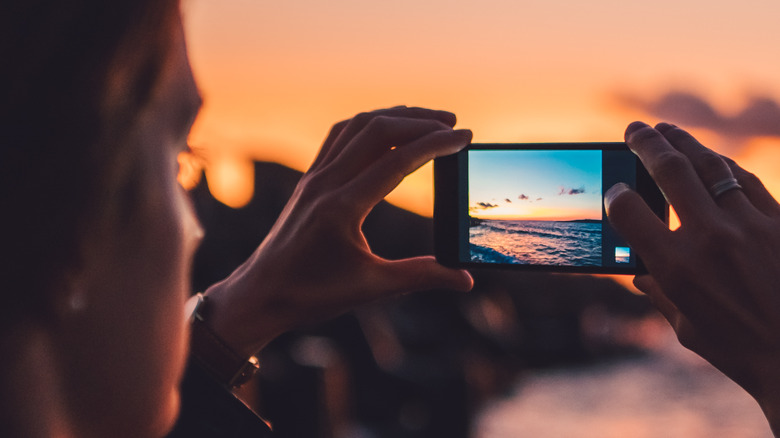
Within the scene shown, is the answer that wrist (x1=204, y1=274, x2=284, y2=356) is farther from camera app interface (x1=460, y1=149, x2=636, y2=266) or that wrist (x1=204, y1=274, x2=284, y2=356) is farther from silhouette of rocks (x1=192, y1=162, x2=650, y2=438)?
silhouette of rocks (x1=192, y1=162, x2=650, y2=438)

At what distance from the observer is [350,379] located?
10648 mm

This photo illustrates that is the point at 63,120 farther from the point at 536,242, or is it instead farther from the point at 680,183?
the point at 536,242

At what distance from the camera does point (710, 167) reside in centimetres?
74

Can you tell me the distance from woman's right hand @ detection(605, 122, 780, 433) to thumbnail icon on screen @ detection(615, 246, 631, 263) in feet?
0.86

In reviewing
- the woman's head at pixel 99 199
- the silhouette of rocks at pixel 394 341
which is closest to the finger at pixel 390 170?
the woman's head at pixel 99 199

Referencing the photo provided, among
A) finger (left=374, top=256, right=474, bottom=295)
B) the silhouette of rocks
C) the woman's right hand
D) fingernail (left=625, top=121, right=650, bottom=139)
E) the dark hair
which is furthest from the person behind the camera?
the silhouette of rocks

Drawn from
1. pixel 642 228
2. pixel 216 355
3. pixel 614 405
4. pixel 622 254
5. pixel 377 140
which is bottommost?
pixel 614 405

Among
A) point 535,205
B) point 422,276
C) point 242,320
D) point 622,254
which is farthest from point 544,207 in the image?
point 242,320

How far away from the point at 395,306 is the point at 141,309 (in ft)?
41.1

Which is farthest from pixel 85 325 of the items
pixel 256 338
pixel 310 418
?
pixel 310 418

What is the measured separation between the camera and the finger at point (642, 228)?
716mm

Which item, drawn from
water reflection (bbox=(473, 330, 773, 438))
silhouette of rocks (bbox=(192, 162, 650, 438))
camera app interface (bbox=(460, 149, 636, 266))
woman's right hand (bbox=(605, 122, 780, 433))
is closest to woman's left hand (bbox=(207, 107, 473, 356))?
camera app interface (bbox=(460, 149, 636, 266))

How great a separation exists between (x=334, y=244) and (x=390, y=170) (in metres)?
0.16

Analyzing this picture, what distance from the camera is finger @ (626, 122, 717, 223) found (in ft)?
2.34
